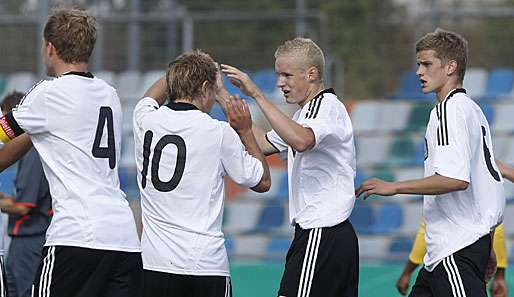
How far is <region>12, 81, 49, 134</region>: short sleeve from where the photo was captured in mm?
4949

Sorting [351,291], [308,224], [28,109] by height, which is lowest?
[351,291]

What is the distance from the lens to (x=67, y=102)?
4.98m

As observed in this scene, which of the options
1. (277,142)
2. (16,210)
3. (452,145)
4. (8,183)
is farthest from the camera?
(8,183)

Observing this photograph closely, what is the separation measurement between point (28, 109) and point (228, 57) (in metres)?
8.49

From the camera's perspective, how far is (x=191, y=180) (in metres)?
5.11

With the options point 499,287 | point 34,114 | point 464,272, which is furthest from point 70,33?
point 499,287

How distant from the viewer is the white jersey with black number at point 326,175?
5.48 m

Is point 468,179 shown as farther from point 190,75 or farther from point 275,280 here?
point 275,280

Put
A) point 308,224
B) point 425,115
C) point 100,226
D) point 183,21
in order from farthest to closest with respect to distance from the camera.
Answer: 1. point 183,21
2. point 425,115
3. point 308,224
4. point 100,226

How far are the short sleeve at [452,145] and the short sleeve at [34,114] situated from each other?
1.90 metres

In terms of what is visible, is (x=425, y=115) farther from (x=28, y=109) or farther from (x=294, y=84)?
(x=28, y=109)

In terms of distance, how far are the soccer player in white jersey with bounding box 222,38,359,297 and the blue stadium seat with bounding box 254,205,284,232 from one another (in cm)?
610

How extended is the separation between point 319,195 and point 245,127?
58 cm

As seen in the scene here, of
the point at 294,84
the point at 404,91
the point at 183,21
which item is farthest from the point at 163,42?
the point at 294,84
